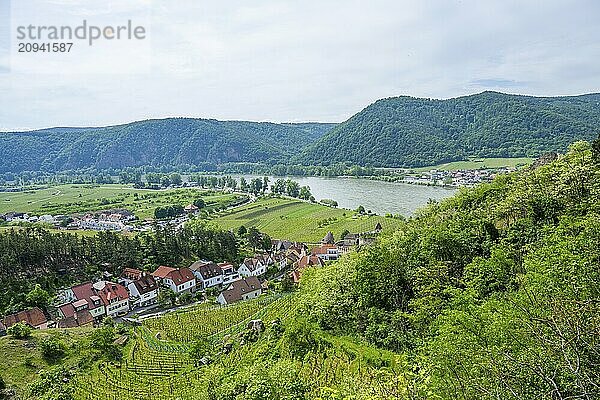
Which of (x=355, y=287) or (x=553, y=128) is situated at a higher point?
(x=553, y=128)

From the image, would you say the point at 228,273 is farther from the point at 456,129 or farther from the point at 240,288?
the point at 456,129

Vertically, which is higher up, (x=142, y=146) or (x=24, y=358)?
(x=142, y=146)

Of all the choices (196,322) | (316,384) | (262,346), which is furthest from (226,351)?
(316,384)

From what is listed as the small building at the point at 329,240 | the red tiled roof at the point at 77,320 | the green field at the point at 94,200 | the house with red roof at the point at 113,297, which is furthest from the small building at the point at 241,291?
the green field at the point at 94,200

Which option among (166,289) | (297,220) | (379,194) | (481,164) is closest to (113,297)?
(166,289)

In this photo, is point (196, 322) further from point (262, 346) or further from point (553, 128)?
point (553, 128)

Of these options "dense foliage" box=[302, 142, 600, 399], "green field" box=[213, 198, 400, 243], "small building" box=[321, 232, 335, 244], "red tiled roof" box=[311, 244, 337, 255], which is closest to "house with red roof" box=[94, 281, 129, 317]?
"dense foliage" box=[302, 142, 600, 399]
